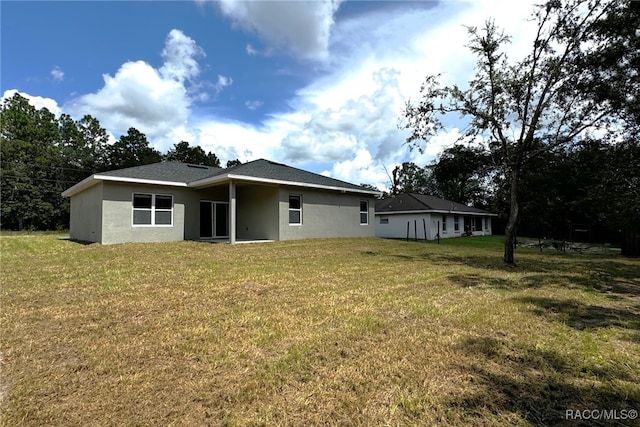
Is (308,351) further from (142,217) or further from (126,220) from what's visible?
(142,217)

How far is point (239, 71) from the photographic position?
15.2 metres

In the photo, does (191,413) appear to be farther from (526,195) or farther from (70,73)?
(526,195)

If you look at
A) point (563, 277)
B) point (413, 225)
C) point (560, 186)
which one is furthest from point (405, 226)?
point (563, 277)

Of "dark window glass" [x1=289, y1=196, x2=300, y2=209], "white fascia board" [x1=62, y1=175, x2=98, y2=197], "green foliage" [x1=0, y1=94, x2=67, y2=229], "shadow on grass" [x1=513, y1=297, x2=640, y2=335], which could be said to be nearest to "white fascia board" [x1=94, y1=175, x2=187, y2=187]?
"white fascia board" [x1=62, y1=175, x2=98, y2=197]

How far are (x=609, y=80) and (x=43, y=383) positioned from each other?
43.3 feet

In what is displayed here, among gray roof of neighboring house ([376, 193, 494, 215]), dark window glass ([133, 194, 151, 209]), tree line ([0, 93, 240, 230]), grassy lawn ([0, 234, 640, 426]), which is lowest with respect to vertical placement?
grassy lawn ([0, 234, 640, 426])

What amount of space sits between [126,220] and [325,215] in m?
8.83

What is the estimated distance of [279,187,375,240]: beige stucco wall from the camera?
15312 millimetres

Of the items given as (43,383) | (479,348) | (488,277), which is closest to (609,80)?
(488,277)

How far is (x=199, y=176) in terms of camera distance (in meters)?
16.5

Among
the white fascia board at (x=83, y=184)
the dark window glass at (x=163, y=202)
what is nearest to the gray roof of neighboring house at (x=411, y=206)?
the dark window glass at (x=163, y=202)

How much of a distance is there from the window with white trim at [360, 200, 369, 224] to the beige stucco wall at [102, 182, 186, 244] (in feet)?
32.1

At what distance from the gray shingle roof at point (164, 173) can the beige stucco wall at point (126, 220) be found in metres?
0.40

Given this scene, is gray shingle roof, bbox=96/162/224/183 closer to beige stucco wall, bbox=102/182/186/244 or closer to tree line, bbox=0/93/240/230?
beige stucco wall, bbox=102/182/186/244
